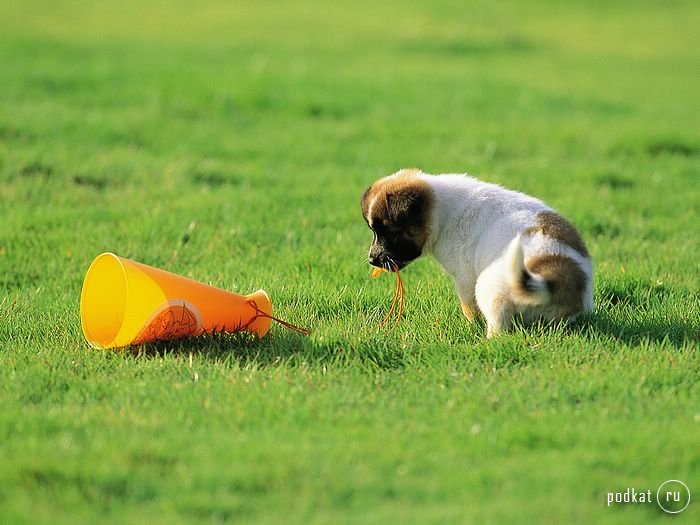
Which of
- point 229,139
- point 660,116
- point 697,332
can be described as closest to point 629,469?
point 697,332

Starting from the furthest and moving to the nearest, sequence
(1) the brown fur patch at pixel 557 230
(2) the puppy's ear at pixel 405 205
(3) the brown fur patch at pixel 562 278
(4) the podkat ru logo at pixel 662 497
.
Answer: (2) the puppy's ear at pixel 405 205 → (1) the brown fur patch at pixel 557 230 → (3) the brown fur patch at pixel 562 278 → (4) the podkat ru logo at pixel 662 497

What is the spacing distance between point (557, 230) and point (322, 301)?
164 centimetres

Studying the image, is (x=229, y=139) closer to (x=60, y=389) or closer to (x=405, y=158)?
(x=405, y=158)

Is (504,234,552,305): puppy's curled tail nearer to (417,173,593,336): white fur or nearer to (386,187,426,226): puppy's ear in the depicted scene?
(417,173,593,336): white fur

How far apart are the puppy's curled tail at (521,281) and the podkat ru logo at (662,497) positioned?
1.42 meters

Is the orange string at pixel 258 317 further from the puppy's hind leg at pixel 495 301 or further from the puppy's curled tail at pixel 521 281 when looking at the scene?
the puppy's curled tail at pixel 521 281

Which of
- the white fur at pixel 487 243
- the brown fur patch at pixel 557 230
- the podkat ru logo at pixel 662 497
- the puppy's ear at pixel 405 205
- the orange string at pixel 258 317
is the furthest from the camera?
the puppy's ear at pixel 405 205

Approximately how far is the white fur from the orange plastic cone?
1.14 m

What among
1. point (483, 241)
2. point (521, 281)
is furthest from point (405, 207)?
point (521, 281)

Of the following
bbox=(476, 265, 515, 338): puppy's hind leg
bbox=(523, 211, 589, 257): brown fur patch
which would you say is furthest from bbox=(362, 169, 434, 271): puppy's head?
bbox=(523, 211, 589, 257): brown fur patch

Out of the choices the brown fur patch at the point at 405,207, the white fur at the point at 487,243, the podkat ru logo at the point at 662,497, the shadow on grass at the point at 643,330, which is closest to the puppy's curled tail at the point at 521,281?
the white fur at the point at 487,243

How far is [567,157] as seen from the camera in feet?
34.8

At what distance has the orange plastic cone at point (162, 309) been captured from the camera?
5473mm

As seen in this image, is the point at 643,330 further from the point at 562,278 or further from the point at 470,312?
the point at 470,312
